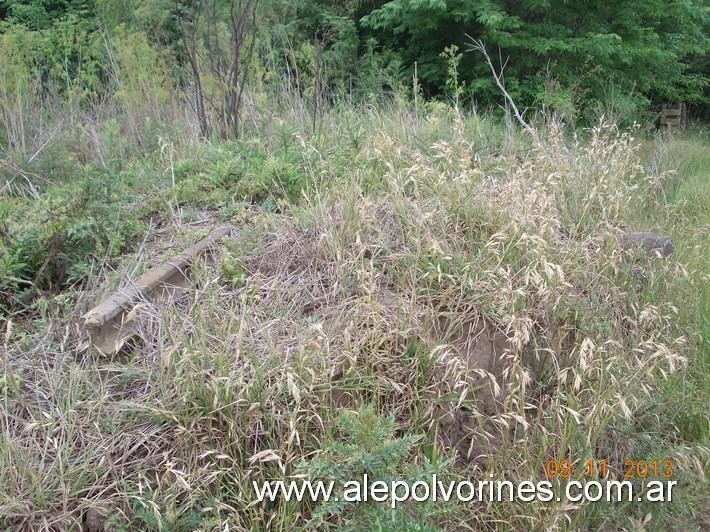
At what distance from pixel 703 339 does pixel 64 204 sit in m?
3.67

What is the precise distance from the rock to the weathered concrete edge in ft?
8.14

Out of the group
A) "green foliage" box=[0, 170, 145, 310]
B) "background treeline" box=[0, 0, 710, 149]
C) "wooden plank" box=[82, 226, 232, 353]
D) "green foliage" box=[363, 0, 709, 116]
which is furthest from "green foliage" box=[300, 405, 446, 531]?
"green foliage" box=[363, 0, 709, 116]

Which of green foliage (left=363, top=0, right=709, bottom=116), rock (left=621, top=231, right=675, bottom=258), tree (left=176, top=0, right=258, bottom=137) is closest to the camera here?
rock (left=621, top=231, right=675, bottom=258)

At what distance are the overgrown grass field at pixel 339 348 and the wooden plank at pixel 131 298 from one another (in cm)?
7

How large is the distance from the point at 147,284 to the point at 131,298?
5.8 inches

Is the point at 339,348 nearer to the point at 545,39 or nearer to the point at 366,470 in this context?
the point at 366,470

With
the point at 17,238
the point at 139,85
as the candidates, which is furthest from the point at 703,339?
the point at 139,85

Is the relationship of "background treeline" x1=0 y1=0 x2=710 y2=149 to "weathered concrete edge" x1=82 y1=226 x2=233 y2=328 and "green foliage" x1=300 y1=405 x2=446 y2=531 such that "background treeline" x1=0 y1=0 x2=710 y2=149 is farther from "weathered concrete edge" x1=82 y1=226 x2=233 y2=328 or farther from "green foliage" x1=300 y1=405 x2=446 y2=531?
"green foliage" x1=300 y1=405 x2=446 y2=531

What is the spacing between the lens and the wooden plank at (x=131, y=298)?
9.00 ft

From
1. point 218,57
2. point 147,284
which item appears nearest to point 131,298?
point 147,284

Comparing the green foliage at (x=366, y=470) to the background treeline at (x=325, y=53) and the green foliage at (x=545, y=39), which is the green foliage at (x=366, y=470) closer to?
the background treeline at (x=325, y=53)
